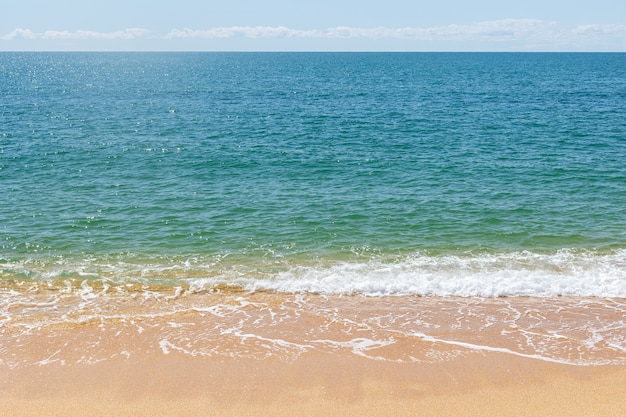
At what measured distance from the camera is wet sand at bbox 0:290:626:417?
15.0 m

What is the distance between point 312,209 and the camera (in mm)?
32125

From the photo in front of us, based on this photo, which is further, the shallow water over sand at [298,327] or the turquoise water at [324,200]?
the turquoise water at [324,200]

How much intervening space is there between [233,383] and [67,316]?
8.11 metres

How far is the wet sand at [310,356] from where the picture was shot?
49.2 feet

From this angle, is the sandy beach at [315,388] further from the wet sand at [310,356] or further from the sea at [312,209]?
the sea at [312,209]

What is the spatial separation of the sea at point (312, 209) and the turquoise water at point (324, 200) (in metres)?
0.15

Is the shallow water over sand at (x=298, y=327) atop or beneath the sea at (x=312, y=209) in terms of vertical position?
beneath

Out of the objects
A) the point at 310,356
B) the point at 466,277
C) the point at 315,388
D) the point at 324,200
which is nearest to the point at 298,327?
the point at 310,356

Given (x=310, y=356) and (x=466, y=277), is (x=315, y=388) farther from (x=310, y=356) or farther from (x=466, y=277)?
(x=466, y=277)

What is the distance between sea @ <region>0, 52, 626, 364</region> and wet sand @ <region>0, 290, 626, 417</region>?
0.55 meters

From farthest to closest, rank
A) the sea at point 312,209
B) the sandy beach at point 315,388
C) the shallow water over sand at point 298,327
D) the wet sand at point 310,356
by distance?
1. the sea at point 312,209
2. the shallow water over sand at point 298,327
3. the wet sand at point 310,356
4. the sandy beach at point 315,388

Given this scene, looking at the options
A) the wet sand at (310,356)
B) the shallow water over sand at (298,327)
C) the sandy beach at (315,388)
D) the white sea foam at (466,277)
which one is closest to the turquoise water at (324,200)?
the white sea foam at (466,277)

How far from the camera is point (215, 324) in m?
19.5

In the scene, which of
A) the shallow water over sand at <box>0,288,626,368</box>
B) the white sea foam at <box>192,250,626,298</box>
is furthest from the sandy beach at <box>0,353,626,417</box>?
the white sea foam at <box>192,250,626,298</box>
